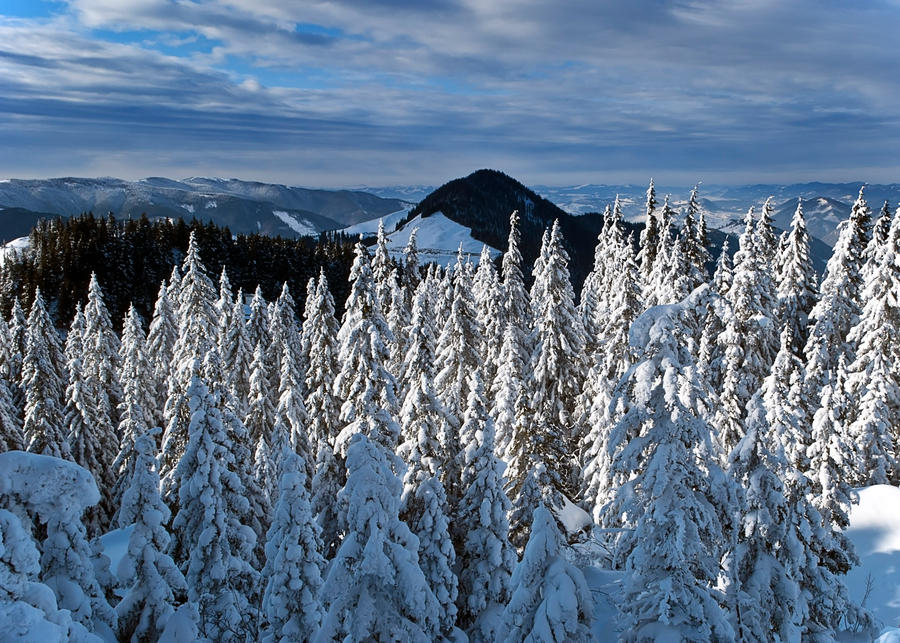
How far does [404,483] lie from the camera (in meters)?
15.8

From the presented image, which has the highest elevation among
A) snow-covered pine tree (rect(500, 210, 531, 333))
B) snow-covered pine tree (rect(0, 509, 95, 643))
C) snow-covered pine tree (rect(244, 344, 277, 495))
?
snow-covered pine tree (rect(500, 210, 531, 333))

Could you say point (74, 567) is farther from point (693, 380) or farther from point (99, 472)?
point (99, 472)

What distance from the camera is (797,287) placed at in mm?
36000

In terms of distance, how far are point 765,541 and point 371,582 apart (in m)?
7.74

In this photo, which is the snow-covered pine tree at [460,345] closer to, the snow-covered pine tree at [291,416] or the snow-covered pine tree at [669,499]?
the snow-covered pine tree at [291,416]

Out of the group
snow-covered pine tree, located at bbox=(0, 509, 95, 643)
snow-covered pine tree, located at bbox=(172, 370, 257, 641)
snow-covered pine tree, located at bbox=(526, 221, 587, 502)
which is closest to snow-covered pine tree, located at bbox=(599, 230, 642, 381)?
snow-covered pine tree, located at bbox=(526, 221, 587, 502)

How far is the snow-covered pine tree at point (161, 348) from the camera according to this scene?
1705 inches

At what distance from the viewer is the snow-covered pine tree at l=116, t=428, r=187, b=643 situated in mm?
12953

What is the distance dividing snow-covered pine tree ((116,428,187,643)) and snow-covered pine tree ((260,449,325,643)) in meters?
2.60

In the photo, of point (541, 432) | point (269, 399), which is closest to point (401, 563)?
point (541, 432)

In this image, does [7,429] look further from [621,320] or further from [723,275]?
[723,275]

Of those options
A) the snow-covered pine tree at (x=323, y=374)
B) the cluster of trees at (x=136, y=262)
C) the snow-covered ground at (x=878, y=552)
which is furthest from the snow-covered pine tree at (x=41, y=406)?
the cluster of trees at (x=136, y=262)

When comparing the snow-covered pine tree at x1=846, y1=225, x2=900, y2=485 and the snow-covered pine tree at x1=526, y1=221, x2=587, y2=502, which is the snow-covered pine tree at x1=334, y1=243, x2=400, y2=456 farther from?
the snow-covered pine tree at x1=846, y1=225, x2=900, y2=485

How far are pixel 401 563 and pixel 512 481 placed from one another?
11.4 metres
